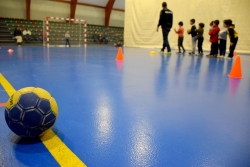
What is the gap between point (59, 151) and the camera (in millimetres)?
1355

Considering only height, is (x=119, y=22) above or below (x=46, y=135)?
above

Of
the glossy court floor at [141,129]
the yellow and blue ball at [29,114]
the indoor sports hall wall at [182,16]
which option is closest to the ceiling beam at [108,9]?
the indoor sports hall wall at [182,16]

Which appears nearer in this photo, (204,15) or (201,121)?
(201,121)

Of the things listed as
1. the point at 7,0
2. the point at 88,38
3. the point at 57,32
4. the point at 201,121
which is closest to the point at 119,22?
the point at 88,38

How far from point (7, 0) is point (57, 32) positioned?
4.78 meters

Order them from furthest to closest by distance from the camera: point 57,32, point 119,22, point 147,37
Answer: point 119,22
point 57,32
point 147,37

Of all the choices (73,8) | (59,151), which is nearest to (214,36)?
(59,151)

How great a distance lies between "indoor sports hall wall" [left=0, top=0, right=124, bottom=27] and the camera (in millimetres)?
18203

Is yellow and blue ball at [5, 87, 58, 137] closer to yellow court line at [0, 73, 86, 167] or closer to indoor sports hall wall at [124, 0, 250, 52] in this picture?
yellow court line at [0, 73, 86, 167]

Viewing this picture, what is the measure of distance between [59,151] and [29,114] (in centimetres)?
33

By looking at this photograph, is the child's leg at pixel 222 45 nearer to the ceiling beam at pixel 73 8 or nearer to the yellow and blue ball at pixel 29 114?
the yellow and blue ball at pixel 29 114

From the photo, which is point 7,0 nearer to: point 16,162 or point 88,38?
point 88,38

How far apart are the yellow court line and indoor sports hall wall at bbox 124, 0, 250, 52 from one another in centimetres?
1440

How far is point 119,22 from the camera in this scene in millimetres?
26688
